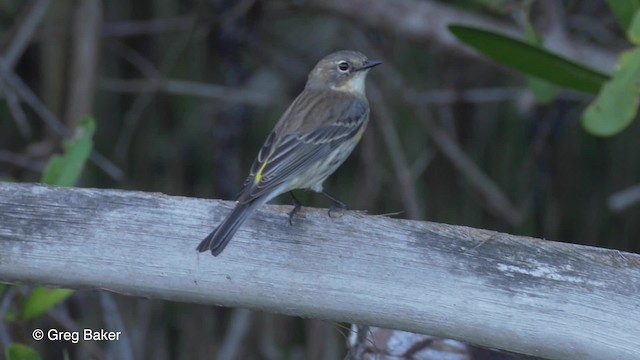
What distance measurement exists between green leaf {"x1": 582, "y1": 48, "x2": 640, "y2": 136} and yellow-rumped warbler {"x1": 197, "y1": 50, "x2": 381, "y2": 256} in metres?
0.93

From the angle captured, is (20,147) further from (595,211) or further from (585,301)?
(585,301)

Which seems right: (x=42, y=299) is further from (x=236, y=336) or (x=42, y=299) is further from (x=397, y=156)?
(x=397, y=156)

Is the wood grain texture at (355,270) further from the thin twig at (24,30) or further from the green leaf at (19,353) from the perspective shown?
the thin twig at (24,30)

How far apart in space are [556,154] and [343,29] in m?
1.36

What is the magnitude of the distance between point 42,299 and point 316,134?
1.21 m

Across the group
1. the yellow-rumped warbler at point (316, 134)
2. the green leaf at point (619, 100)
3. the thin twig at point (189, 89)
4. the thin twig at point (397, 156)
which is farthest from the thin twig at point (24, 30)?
the green leaf at point (619, 100)

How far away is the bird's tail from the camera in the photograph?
2.54 m

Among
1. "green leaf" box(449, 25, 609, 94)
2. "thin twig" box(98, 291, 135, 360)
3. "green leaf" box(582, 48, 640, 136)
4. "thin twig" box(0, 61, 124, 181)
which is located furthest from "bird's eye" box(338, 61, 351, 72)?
"thin twig" box(98, 291, 135, 360)

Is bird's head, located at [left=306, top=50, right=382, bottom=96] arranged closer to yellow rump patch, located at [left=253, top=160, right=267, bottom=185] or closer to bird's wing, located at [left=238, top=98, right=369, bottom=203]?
bird's wing, located at [left=238, top=98, right=369, bottom=203]

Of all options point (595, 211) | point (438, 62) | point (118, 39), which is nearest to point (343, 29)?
point (438, 62)

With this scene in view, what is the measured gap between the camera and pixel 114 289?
2580mm

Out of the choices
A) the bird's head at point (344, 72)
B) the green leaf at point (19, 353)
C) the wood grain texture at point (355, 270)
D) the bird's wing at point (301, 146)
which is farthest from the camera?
the bird's head at point (344, 72)

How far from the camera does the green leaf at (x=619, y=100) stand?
3.53 meters

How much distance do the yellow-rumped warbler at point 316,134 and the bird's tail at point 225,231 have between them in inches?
7.0
